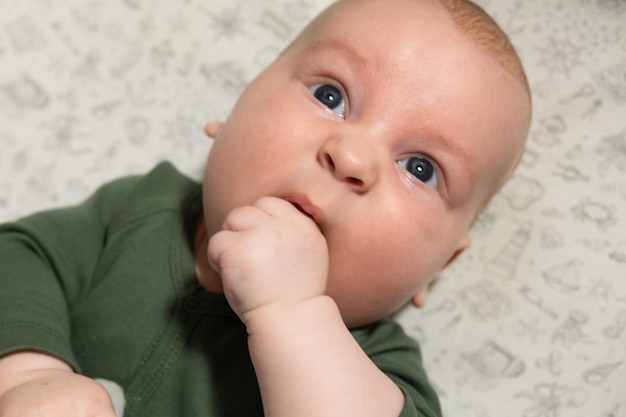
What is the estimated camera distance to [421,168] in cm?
100

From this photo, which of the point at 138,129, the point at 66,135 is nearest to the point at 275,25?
the point at 138,129

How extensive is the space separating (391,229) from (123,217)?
1.46 feet

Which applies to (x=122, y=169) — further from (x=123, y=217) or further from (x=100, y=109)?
(x=123, y=217)

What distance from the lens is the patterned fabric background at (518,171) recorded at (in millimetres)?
1235

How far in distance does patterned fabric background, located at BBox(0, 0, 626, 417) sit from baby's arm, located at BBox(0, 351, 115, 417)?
449 millimetres

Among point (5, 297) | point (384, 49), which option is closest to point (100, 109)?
point (5, 297)

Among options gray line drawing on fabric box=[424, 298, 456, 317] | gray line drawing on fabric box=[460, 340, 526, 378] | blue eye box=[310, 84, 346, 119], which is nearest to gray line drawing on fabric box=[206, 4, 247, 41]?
blue eye box=[310, 84, 346, 119]

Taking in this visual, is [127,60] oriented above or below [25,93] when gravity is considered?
above

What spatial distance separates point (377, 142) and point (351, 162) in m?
0.07

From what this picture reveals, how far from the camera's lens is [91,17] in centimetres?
144

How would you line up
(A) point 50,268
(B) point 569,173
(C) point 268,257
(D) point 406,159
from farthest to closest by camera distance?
(B) point 569,173
(A) point 50,268
(D) point 406,159
(C) point 268,257

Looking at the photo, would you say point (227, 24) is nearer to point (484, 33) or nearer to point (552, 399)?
point (484, 33)

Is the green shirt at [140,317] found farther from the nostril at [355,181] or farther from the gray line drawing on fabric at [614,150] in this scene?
the gray line drawing on fabric at [614,150]

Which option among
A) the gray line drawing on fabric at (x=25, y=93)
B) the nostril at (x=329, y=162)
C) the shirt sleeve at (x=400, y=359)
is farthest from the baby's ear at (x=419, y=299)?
the gray line drawing on fabric at (x=25, y=93)
